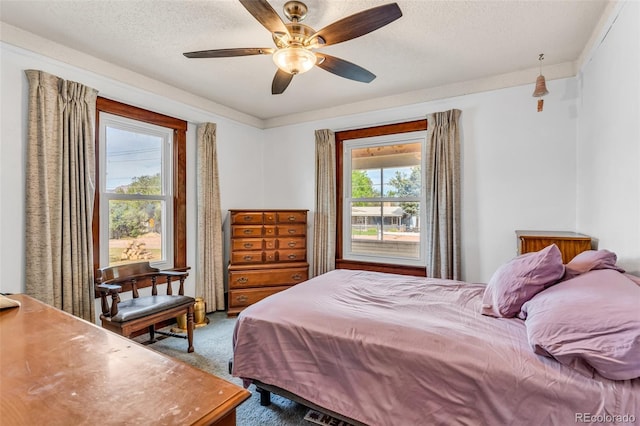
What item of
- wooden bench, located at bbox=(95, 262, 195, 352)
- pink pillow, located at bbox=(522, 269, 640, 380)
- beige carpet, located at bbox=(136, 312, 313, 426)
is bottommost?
beige carpet, located at bbox=(136, 312, 313, 426)

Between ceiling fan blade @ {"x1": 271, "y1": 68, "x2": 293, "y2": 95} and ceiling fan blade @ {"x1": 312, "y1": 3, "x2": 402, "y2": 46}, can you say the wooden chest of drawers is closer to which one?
ceiling fan blade @ {"x1": 271, "y1": 68, "x2": 293, "y2": 95}

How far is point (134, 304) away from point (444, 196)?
317 cm

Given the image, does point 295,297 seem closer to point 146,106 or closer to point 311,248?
point 311,248

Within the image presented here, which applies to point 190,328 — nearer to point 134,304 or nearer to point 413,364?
point 134,304

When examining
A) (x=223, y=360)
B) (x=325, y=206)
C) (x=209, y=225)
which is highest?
(x=325, y=206)

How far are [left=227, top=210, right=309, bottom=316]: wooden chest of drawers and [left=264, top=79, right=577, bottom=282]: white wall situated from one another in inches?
76.6

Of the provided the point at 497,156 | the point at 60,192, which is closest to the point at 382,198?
the point at 497,156

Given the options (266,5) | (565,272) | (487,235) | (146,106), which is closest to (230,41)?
(266,5)

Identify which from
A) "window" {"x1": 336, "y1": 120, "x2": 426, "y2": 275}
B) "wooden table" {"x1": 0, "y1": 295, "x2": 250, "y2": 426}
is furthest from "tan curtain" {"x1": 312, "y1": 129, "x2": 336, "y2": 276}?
"wooden table" {"x1": 0, "y1": 295, "x2": 250, "y2": 426}

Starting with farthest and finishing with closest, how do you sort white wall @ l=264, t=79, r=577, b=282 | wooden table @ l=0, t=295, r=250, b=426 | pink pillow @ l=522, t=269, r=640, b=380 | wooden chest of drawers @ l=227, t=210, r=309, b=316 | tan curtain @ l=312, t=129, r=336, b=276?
tan curtain @ l=312, t=129, r=336, b=276 < wooden chest of drawers @ l=227, t=210, r=309, b=316 < white wall @ l=264, t=79, r=577, b=282 < pink pillow @ l=522, t=269, r=640, b=380 < wooden table @ l=0, t=295, r=250, b=426

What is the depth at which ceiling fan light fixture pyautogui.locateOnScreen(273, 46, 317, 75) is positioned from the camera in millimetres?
1951

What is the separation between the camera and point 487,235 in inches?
130

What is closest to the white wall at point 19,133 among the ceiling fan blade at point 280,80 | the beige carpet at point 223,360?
the beige carpet at point 223,360

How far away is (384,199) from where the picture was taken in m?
3.99
